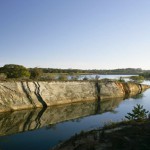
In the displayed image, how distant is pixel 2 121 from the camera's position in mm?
36125

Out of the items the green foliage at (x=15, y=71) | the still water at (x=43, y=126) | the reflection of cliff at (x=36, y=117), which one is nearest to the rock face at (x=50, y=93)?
the reflection of cliff at (x=36, y=117)

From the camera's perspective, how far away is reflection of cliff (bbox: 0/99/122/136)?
3297cm

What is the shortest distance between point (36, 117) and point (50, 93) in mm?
13470

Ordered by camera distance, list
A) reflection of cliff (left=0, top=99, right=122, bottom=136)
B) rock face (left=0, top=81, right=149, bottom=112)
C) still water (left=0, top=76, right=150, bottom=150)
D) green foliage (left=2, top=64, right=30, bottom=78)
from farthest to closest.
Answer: green foliage (left=2, top=64, right=30, bottom=78) < rock face (left=0, top=81, right=149, bottom=112) < reflection of cliff (left=0, top=99, right=122, bottom=136) < still water (left=0, top=76, right=150, bottom=150)

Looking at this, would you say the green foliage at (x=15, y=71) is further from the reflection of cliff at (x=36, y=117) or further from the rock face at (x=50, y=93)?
the reflection of cliff at (x=36, y=117)

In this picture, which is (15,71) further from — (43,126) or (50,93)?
(43,126)

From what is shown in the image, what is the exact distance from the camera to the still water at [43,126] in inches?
977

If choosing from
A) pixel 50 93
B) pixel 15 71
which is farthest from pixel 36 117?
pixel 15 71

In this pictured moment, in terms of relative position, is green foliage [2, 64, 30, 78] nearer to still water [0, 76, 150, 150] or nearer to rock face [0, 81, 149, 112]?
rock face [0, 81, 149, 112]

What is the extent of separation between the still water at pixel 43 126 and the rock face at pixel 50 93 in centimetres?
258

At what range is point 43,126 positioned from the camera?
33531mm

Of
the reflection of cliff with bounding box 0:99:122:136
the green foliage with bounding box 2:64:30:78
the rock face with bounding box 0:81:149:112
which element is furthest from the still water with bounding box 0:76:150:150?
the green foliage with bounding box 2:64:30:78

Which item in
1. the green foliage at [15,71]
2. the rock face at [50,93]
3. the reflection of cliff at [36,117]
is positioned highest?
the green foliage at [15,71]

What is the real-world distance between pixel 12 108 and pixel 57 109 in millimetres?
8576
